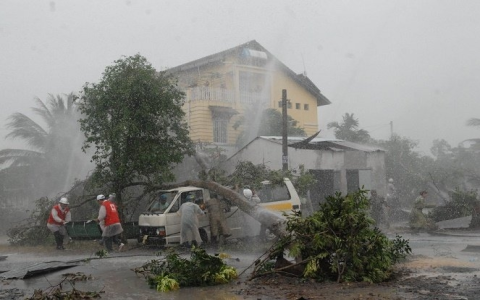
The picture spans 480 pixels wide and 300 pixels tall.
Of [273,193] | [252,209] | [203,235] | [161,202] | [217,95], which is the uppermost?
[217,95]

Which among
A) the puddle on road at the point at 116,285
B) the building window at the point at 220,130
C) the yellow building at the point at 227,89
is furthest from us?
the building window at the point at 220,130

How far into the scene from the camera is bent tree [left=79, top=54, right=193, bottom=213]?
52.5 ft

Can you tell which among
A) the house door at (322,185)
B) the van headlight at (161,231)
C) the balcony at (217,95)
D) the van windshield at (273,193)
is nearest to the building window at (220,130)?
the balcony at (217,95)

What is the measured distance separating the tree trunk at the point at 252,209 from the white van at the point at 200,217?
47 cm

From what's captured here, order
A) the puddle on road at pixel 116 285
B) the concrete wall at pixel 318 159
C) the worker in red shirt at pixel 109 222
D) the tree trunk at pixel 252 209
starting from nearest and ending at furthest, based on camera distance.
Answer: the puddle on road at pixel 116 285 → the tree trunk at pixel 252 209 → the worker in red shirt at pixel 109 222 → the concrete wall at pixel 318 159

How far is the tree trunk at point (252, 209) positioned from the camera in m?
11.0

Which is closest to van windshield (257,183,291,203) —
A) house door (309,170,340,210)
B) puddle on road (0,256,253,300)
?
puddle on road (0,256,253,300)

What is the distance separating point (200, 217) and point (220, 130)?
662 inches

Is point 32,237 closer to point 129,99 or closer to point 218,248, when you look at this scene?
point 129,99

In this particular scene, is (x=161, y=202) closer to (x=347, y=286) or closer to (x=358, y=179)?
(x=347, y=286)

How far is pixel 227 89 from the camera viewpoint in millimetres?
30688

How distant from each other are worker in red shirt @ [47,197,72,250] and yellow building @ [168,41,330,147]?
13265mm

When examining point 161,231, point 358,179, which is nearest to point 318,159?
point 358,179

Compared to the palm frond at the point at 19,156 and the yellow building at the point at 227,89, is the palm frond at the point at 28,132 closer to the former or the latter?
the palm frond at the point at 19,156
